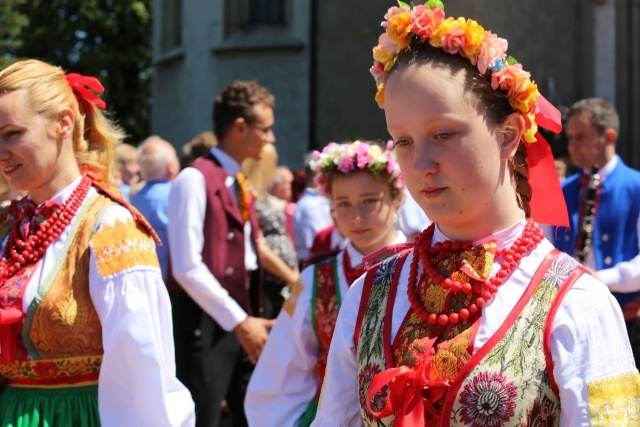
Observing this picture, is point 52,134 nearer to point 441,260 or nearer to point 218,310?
point 441,260

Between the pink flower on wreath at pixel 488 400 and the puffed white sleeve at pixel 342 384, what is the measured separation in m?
0.32

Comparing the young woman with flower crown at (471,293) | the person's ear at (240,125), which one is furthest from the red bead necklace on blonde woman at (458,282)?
the person's ear at (240,125)

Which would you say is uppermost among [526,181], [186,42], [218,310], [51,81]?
[186,42]

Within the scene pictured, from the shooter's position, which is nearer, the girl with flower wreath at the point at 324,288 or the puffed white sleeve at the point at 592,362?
the puffed white sleeve at the point at 592,362

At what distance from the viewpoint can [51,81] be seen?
3375 millimetres

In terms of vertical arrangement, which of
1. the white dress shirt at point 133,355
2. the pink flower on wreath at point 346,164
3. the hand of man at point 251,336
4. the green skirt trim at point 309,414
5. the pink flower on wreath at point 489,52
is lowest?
the green skirt trim at point 309,414

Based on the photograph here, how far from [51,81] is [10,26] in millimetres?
17578

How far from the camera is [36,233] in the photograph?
10.7 feet

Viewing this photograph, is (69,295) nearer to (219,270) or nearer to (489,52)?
(489,52)

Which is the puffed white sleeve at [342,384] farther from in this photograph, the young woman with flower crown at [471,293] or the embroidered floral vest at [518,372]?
the embroidered floral vest at [518,372]

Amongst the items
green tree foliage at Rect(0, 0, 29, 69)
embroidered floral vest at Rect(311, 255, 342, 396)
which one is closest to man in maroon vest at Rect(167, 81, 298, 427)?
embroidered floral vest at Rect(311, 255, 342, 396)

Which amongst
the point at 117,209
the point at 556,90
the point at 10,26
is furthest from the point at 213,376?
the point at 10,26

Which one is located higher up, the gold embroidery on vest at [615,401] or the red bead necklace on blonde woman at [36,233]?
the red bead necklace on blonde woman at [36,233]

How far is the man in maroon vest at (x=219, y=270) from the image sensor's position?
5.30 m
